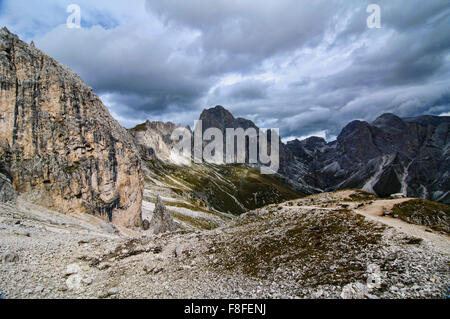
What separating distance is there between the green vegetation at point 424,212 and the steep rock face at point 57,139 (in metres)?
63.9

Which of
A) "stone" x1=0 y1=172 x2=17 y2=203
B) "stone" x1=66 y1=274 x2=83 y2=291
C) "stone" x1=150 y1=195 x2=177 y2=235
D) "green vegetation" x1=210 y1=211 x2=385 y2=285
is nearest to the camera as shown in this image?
Answer: "green vegetation" x1=210 y1=211 x2=385 y2=285

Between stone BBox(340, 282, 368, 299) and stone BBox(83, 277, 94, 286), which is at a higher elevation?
stone BBox(340, 282, 368, 299)

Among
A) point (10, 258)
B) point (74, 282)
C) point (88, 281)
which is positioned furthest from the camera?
point (10, 258)

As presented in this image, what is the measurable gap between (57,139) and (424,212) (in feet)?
248

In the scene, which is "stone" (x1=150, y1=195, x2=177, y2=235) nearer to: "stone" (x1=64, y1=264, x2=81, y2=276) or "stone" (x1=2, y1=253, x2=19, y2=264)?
"stone" (x1=64, y1=264, x2=81, y2=276)

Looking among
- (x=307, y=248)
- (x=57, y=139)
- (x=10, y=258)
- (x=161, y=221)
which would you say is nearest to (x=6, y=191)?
(x=57, y=139)

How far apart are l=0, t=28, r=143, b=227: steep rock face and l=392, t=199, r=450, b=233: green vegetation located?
6389 cm

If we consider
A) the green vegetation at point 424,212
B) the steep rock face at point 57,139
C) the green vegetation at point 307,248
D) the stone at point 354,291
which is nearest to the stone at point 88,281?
the green vegetation at point 307,248

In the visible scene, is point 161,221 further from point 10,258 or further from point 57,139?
point 10,258

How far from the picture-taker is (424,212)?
141 feet

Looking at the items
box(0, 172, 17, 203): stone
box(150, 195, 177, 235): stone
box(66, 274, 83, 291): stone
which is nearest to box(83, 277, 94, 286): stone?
box(66, 274, 83, 291): stone

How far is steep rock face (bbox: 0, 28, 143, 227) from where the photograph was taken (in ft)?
171
